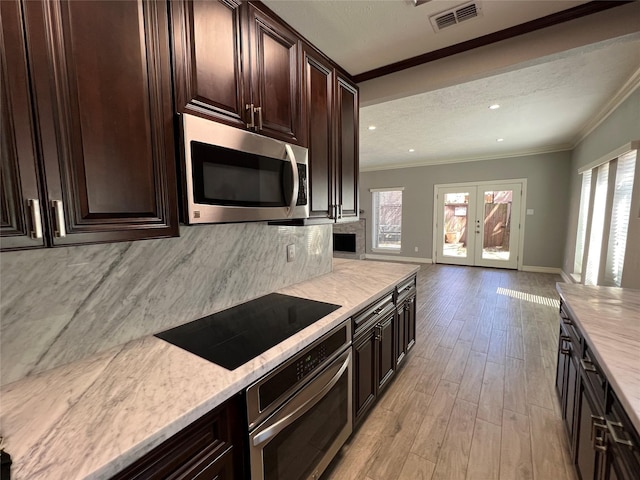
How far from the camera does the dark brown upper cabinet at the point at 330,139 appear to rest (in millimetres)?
1751

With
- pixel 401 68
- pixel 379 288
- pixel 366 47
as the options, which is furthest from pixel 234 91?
pixel 401 68

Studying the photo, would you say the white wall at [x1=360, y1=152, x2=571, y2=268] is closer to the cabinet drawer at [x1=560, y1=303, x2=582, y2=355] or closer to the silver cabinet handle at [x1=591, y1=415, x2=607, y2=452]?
the cabinet drawer at [x1=560, y1=303, x2=582, y2=355]

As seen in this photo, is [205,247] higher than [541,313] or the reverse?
higher

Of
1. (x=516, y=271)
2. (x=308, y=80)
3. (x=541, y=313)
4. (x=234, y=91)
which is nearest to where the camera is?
(x=234, y=91)

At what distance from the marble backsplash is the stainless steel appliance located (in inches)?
24.4

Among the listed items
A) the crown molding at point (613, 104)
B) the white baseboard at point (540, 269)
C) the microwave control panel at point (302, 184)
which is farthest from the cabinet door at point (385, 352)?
the white baseboard at point (540, 269)

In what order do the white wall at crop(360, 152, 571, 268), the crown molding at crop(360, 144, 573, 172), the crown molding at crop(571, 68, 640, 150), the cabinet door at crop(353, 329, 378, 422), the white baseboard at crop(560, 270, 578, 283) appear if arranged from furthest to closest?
the white wall at crop(360, 152, 571, 268), the crown molding at crop(360, 144, 573, 172), the white baseboard at crop(560, 270, 578, 283), the crown molding at crop(571, 68, 640, 150), the cabinet door at crop(353, 329, 378, 422)

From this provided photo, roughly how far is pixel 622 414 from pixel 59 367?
189cm

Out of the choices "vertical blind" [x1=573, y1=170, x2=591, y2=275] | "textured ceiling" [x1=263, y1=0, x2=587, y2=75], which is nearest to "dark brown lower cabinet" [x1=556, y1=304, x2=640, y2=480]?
"textured ceiling" [x1=263, y1=0, x2=587, y2=75]

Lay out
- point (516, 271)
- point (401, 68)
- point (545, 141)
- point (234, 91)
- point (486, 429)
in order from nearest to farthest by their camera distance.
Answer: point (234, 91) < point (486, 429) < point (401, 68) < point (545, 141) < point (516, 271)

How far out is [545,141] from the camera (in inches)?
210

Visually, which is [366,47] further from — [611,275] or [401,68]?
[611,275]

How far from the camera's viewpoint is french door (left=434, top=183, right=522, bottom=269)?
251 inches

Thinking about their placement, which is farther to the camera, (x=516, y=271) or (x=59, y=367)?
(x=516, y=271)
